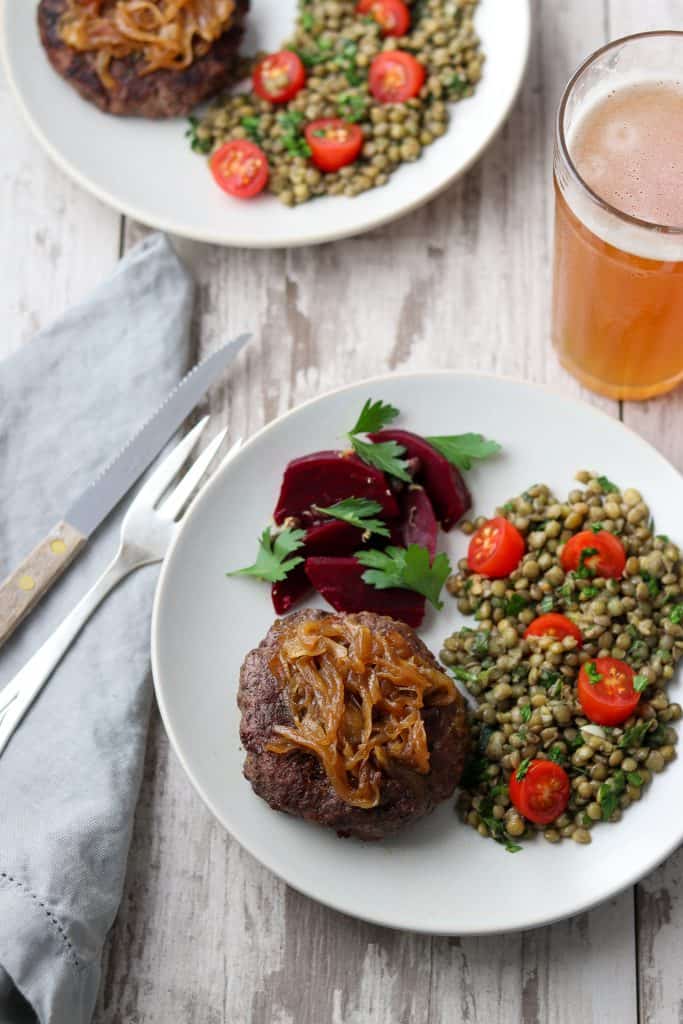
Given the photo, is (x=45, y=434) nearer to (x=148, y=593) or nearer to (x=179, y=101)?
(x=148, y=593)

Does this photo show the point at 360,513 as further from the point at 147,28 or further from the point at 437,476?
the point at 147,28

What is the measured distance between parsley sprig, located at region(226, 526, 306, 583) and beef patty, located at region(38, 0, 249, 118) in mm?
1694

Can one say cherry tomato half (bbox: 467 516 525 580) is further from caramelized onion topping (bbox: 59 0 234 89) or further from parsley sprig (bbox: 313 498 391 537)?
caramelized onion topping (bbox: 59 0 234 89)

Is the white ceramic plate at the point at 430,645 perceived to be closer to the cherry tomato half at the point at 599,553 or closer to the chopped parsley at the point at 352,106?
the cherry tomato half at the point at 599,553

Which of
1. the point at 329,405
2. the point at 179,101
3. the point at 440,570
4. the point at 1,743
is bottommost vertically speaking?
the point at 1,743

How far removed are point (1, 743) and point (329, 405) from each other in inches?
59.7

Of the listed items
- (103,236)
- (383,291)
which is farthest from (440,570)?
(103,236)

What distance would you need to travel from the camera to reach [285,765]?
3592 millimetres

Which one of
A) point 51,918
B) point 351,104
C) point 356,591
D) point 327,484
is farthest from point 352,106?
point 51,918

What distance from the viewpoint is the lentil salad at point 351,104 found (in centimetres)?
449

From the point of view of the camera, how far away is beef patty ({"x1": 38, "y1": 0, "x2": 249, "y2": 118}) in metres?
4.52

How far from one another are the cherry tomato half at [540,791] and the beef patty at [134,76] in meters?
2.66

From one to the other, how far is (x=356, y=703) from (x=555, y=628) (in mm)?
721

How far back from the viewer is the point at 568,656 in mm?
3811
